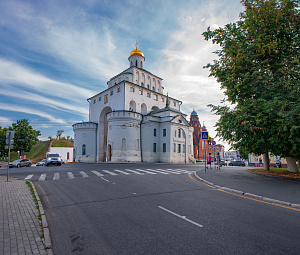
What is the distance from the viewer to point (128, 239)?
13.0ft

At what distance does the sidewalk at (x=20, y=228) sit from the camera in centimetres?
348

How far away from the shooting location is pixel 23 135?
55906mm

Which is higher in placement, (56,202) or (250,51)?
(250,51)

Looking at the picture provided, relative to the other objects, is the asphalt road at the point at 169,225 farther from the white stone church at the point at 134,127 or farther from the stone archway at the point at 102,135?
the stone archway at the point at 102,135

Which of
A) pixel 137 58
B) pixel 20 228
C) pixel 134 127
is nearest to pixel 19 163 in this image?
pixel 134 127

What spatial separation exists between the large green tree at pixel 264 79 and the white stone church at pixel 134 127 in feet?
81.1

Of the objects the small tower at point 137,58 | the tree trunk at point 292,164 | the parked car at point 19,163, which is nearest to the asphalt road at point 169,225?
the tree trunk at point 292,164

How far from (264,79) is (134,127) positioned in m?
28.0

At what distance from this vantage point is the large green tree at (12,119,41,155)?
181 ft

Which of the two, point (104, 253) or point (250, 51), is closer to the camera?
point (104, 253)

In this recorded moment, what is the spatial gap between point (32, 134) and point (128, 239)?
65509 millimetres

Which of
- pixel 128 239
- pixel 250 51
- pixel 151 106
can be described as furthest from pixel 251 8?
pixel 151 106

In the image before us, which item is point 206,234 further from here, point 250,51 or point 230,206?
point 250,51

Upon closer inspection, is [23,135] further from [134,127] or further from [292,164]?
[292,164]
